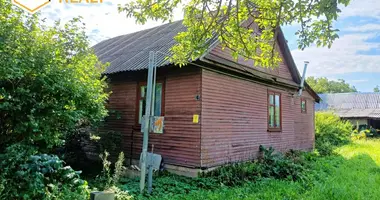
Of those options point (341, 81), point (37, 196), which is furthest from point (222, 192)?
point (341, 81)

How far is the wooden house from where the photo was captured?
7.67m

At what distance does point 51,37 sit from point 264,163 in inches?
280

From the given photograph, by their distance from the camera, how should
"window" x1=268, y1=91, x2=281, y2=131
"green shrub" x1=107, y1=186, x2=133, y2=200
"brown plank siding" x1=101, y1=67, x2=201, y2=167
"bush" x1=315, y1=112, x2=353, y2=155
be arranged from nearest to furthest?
"green shrub" x1=107, y1=186, x2=133, y2=200 → "brown plank siding" x1=101, y1=67, x2=201, y2=167 → "window" x1=268, y1=91, x2=281, y2=131 → "bush" x1=315, y1=112, x2=353, y2=155

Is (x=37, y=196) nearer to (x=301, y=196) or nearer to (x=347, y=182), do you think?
(x=301, y=196)

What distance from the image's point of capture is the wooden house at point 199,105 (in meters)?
7.67

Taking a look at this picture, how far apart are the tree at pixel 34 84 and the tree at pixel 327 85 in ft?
210

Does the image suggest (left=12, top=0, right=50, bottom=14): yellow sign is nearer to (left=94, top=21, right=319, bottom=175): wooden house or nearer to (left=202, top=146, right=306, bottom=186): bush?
(left=94, top=21, right=319, bottom=175): wooden house

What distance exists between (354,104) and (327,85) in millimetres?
39522

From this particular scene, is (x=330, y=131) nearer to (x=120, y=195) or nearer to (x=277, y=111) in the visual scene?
(x=277, y=111)

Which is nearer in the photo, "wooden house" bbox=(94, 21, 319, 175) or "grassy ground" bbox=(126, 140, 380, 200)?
"grassy ground" bbox=(126, 140, 380, 200)

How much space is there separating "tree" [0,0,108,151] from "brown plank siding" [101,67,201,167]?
258cm

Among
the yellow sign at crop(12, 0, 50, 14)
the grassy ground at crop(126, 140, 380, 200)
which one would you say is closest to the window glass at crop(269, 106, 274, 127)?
the grassy ground at crop(126, 140, 380, 200)

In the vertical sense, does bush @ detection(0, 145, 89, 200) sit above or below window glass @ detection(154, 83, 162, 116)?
below

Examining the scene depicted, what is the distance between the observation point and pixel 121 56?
34.1 feet
